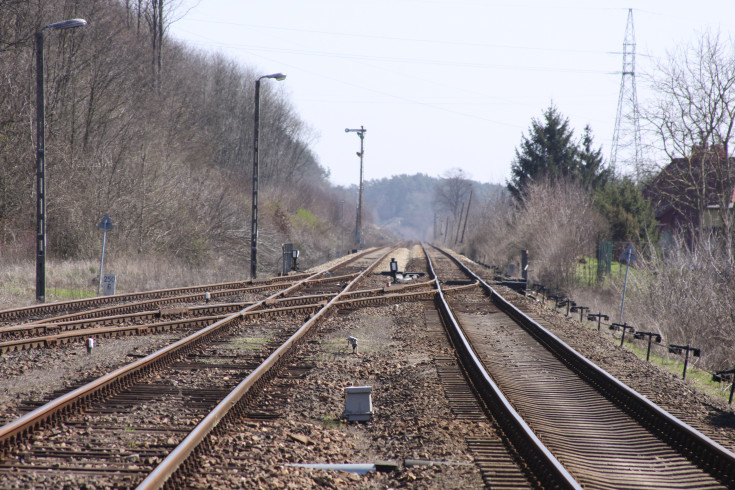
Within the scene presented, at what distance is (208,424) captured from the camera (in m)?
6.20

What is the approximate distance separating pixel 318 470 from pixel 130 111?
30473 mm

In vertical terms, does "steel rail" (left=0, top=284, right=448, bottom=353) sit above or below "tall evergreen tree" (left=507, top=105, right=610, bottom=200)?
below

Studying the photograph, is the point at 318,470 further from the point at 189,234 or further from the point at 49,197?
the point at 189,234

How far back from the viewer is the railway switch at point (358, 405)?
721 centimetres

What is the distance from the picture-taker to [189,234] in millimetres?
32438

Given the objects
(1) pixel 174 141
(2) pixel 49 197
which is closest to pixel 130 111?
(1) pixel 174 141

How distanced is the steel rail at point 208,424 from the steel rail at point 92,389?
145cm

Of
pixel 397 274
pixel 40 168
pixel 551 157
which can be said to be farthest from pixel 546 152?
pixel 40 168

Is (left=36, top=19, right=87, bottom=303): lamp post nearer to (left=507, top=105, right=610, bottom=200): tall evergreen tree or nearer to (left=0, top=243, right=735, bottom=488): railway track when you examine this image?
(left=0, top=243, right=735, bottom=488): railway track

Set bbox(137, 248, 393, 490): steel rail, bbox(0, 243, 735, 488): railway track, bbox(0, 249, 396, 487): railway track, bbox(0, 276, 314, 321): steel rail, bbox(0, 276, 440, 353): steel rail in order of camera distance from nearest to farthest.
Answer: bbox(137, 248, 393, 490): steel rail → bbox(0, 249, 396, 487): railway track → bbox(0, 243, 735, 488): railway track → bbox(0, 276, 440, 353): steel rail → bbox(0, 276, 314, 321): steel rail

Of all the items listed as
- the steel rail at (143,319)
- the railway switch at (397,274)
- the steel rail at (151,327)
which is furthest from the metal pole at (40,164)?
the railway switch at (397,274)

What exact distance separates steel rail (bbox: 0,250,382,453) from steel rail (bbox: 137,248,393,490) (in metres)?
1.45

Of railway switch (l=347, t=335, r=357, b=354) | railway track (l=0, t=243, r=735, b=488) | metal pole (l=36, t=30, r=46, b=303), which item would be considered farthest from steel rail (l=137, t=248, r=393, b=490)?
Answer: metal pole (l=36, t=30, r=46, b=303)

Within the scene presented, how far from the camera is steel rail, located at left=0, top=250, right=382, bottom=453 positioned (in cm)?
585
